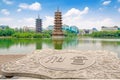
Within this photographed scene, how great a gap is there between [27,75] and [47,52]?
1.76 metres

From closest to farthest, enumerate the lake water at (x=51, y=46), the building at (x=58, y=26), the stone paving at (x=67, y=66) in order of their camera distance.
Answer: the stone paving at (x=67, y=66) → the lake water at (x=51, y=46) → the building at (x=58, y=26)

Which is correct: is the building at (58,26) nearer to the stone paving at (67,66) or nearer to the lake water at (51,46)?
the lake water at (51,46)

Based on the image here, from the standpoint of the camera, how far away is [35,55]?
21.9 feet

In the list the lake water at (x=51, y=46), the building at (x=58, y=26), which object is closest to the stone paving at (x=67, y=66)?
the lake water at (x=51, y=46)

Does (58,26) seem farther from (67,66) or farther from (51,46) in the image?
(67,66)

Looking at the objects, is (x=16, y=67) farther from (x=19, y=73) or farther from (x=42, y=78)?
(x=42, y=78)

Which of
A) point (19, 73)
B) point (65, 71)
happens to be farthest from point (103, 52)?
point (19, 73)

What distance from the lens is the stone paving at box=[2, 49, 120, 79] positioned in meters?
5.12

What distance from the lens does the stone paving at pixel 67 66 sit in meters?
5.12

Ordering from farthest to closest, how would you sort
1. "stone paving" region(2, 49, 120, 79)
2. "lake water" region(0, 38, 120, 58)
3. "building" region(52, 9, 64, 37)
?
"building" region(52, 9, 64, 37) → "lake water" region(0, 38, 120, 58) → "stone paving" region(2, 49, 120, 79)

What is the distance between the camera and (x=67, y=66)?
5602 millimetres

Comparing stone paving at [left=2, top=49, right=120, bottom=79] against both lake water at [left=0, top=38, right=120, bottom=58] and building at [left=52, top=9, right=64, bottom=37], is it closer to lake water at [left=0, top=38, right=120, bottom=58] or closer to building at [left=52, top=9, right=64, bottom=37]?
lake water at [left=0, top=38, right=120, bottom=58]

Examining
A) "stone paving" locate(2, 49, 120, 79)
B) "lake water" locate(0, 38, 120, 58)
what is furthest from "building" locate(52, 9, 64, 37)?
"stone paving" locate(2, 49, 120, 79)

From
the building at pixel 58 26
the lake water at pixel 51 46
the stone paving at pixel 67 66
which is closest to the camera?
the stone paving at pixel 67 66
